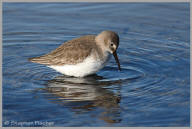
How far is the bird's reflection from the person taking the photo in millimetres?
9373

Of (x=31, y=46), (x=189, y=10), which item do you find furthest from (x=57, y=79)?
(x=189, y=10)

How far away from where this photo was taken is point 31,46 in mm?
13781

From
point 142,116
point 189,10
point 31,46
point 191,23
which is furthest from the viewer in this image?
point 189,10

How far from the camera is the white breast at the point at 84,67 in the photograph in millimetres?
10906

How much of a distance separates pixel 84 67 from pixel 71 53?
1.89ft

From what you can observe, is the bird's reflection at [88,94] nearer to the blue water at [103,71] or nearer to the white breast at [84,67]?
the blue water at [103,71]

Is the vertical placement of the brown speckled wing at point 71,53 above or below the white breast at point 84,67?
above

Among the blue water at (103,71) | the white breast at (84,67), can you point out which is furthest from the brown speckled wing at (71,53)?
the blue water at (103,71)

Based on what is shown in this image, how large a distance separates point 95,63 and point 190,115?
316 cm

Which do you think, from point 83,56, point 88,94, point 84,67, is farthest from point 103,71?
point 88,94

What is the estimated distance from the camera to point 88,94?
10.3 metres

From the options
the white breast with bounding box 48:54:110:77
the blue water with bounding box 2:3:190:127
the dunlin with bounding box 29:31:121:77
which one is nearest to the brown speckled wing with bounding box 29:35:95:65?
the dunlin with bounding box 29:31:121:77

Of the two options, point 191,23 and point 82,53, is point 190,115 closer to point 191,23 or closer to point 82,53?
point 82,53

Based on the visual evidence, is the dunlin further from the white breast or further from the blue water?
the blue water
